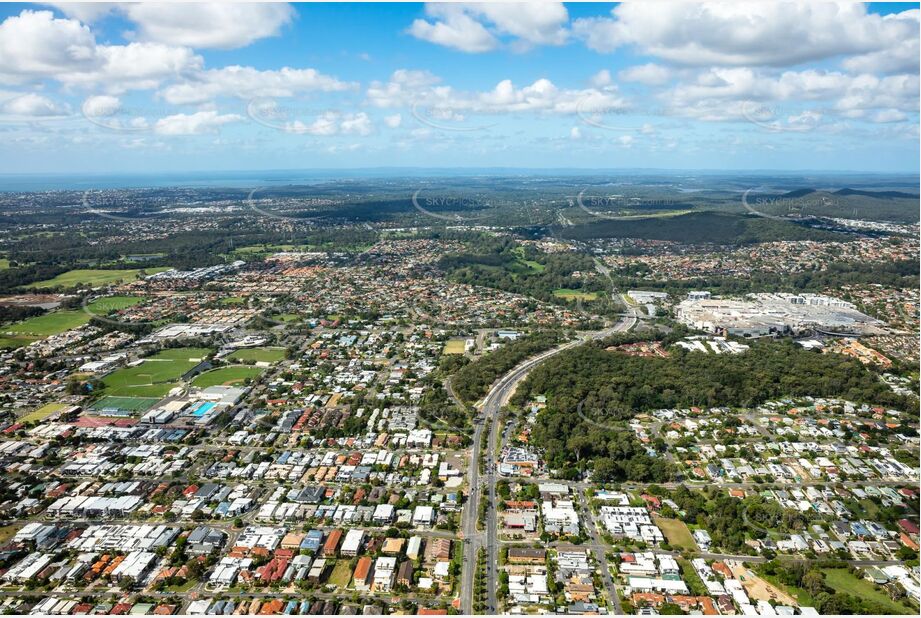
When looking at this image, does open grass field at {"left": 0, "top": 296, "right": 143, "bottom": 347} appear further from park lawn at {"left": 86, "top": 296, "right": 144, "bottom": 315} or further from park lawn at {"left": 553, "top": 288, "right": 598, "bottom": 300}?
park lawn at {"left": 553, "top": 288, "right": 598, "bottom": 300}

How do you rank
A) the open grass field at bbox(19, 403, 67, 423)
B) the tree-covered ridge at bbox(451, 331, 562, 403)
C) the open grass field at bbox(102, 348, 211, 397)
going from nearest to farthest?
the open grass field at bbox(19, 403, 67, 423)
the tree-covered ridge at bbox(451, 331, 562, 403)
the open grass field at bbox(102, 348, 211, 397)

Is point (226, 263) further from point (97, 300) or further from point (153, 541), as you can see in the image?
point (153, 541)

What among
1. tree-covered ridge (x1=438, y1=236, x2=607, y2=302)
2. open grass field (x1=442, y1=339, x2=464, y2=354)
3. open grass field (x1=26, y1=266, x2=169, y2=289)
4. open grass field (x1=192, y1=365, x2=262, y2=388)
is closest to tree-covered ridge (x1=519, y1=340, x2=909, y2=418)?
open grass field (x1=442, y1=339, x2=464, y2=354)

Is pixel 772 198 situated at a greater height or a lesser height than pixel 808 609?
greater

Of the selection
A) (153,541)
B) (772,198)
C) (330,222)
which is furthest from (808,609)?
(772,198)

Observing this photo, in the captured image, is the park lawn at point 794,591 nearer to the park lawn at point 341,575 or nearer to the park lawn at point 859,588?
the park lawn at point 859,588

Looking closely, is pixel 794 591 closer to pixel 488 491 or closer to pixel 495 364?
pixel 488 491

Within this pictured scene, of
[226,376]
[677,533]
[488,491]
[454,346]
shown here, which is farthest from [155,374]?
[677,533]
